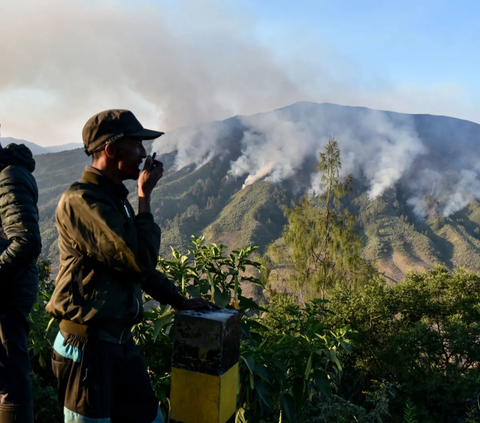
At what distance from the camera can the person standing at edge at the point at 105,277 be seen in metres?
1.59

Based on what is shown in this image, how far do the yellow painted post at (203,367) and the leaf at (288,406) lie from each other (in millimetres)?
1001

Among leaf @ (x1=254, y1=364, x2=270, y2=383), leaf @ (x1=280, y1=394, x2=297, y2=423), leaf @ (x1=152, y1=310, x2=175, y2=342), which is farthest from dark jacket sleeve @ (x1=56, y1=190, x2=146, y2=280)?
leaf @ (x1=280, y1=394, x2=297, y2=423)

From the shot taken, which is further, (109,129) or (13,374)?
(13,374)

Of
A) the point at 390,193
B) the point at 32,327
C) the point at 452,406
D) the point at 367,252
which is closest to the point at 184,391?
the point at 32,327

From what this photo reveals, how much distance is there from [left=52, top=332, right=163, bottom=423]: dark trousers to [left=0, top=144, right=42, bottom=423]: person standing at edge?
25.9 inches

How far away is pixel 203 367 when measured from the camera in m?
1.71

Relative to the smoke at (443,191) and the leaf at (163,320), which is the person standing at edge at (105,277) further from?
the smoke at (443,191)

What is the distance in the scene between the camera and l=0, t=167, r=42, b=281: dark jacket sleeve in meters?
2.14

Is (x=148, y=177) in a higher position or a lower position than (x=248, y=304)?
higher

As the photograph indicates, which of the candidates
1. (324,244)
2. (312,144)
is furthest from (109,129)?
(312,144)

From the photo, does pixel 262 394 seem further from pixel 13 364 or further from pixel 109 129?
pixel 109 129

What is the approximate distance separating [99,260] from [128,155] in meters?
0.46

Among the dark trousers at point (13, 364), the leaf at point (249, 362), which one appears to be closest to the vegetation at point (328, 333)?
the leaf at point (249, 362)

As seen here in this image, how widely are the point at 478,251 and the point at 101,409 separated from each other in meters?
94.3
